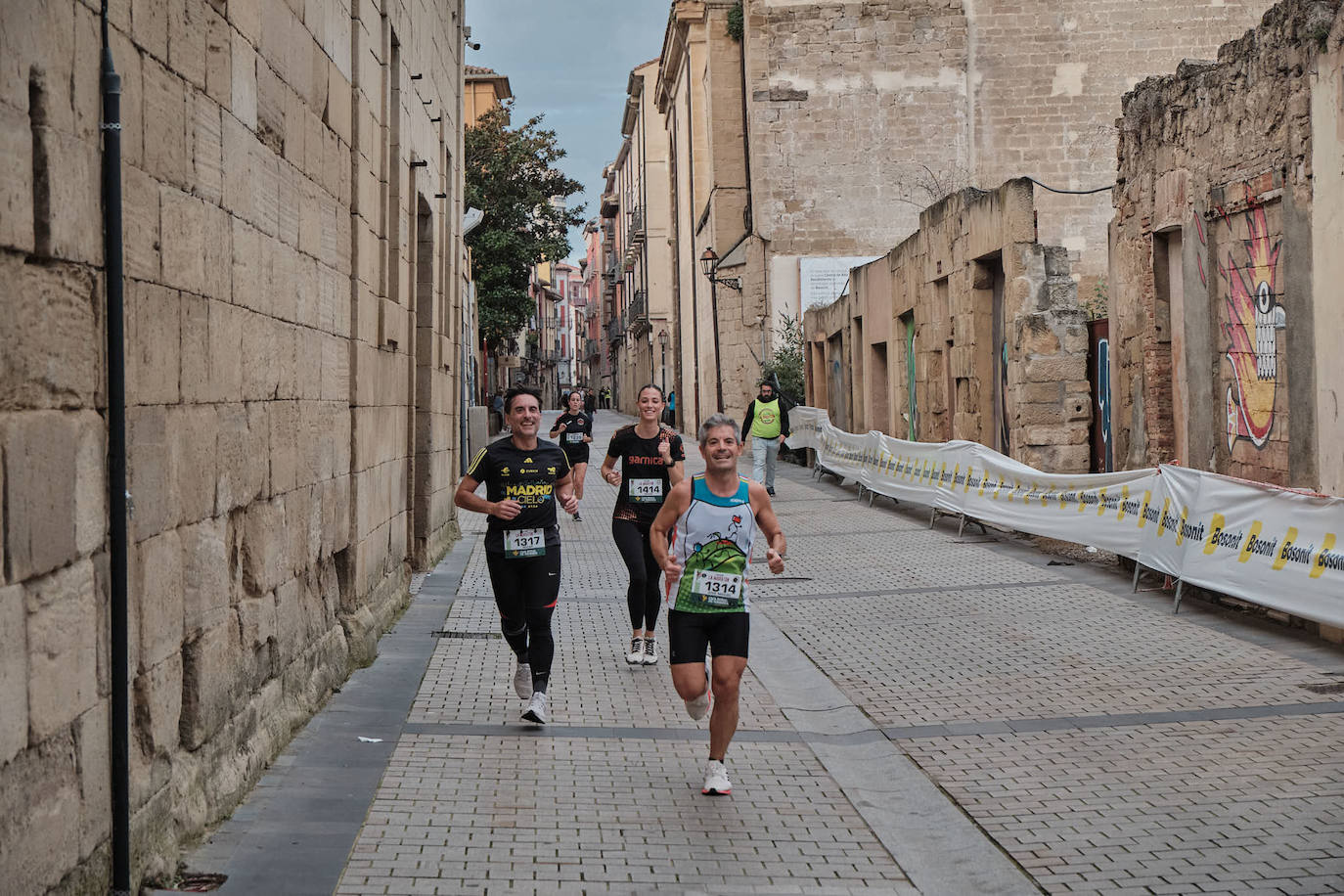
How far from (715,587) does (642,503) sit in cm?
294

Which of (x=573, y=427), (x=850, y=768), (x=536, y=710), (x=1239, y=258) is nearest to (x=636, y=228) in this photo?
(x=573, y=427)

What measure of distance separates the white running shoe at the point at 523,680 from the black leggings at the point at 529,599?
3 cm

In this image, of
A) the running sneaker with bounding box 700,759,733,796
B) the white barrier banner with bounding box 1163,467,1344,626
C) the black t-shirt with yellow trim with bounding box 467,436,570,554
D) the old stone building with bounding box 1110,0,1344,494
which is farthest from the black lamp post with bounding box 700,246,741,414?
the running sneaker with bounding box 700,759,733,796

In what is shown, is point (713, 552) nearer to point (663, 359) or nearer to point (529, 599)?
point (529, 599)

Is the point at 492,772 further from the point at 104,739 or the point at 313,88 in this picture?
the point at 313,88

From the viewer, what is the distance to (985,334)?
17.1 metres

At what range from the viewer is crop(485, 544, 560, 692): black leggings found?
6805 mm

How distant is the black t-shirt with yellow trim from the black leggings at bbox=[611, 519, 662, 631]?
1.43 metres

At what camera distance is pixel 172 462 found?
15.0ft

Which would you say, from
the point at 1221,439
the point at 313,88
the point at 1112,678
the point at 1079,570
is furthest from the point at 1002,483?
the point at 313,88

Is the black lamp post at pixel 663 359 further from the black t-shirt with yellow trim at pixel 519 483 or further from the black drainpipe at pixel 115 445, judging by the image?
the black drainpipe at pixel 115 445

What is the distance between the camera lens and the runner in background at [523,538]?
6801 mm

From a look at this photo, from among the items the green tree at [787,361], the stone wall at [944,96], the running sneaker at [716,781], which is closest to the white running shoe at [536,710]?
the running sneaker at [716,781]

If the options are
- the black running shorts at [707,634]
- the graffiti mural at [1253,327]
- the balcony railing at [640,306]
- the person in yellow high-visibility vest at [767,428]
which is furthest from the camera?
the balcony railing at [640,306]
